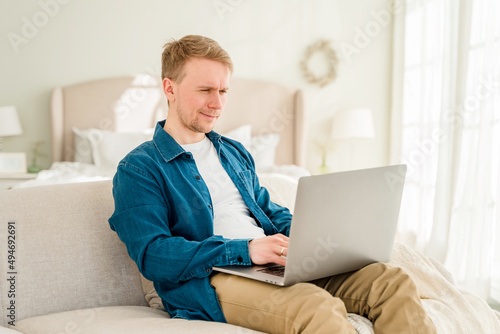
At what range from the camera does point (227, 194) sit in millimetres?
1521

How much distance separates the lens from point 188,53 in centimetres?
149

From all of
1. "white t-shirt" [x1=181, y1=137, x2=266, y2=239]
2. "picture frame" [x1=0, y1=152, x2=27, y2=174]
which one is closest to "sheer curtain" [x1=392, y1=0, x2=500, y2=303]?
"white t-shirt" [x1=181, y1=137, x2=266, y2=239]

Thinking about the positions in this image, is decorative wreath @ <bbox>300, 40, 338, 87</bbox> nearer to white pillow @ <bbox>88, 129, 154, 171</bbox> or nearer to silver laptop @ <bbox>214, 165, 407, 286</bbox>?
white pillow @ <bbox>88, 129, 154, 171</bbox>

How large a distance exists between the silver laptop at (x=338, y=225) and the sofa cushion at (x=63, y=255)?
1.33ft

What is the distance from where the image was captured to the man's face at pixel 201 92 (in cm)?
149

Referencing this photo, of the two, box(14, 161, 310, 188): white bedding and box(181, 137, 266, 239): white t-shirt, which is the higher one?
box(181, 137, 266, 239): white t-shirt

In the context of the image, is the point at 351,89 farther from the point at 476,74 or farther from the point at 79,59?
the point at 79,59

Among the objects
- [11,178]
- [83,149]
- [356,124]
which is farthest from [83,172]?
[356,124]

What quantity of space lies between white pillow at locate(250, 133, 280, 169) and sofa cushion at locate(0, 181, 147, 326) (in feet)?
8.37

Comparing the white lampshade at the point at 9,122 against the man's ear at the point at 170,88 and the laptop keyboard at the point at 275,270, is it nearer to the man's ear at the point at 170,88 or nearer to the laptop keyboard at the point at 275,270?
the man's ear at the point at 170,88

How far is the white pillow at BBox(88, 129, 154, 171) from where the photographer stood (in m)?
3.82

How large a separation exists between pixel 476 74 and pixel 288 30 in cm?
189

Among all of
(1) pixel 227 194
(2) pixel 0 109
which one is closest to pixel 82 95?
(2) pixel 0 109

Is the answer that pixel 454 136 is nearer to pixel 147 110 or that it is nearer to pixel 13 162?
pixel 147 110
